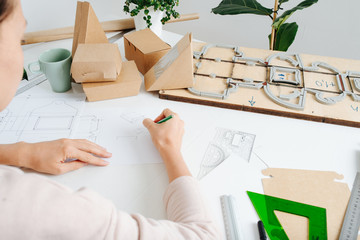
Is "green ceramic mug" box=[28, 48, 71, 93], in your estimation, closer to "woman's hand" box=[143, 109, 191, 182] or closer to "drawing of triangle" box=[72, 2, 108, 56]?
"drawing of triangle" box=[72, 2, 108, 56]

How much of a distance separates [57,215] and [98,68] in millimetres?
504

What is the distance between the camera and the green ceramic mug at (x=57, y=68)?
0.80 m

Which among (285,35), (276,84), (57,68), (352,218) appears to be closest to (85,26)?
(57,68)

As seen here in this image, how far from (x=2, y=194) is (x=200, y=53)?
781mm

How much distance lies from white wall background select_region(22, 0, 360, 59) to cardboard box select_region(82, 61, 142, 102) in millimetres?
599

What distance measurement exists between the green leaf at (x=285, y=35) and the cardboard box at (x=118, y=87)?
26.4 inches

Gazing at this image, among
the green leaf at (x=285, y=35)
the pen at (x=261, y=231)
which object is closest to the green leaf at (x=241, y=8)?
the green leaf at (x=285, y=35)

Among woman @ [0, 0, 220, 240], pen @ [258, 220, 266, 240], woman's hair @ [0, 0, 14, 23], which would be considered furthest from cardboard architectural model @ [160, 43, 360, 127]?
woman's hair @ [0, 0, 14, 23]

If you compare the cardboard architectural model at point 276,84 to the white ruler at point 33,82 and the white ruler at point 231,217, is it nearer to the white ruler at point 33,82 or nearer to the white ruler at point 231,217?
the white ruler at point 231,217

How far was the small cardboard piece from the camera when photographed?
0.54m

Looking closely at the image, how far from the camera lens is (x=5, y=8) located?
0.43m

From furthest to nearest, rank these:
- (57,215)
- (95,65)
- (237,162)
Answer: (95,65), (237,162), (57,215)

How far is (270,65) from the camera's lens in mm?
951

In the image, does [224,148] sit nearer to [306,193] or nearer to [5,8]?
[306,193]
